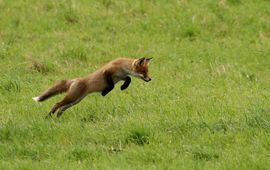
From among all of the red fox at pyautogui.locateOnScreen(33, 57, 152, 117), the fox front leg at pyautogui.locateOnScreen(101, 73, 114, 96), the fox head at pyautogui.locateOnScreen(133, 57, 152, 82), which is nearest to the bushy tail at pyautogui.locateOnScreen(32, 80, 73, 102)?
the red fox at pyautogui.locateOnScreen(33, 57, 152, 117)

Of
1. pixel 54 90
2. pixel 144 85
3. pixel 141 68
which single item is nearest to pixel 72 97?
pixel 54 90

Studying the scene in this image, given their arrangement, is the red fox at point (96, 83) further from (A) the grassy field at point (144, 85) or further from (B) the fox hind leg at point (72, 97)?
(A) the grassy field at point (144, 85)

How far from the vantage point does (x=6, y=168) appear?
8.19m

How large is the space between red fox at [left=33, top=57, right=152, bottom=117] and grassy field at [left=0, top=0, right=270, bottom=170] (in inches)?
8.7

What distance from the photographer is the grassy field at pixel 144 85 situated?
847cm

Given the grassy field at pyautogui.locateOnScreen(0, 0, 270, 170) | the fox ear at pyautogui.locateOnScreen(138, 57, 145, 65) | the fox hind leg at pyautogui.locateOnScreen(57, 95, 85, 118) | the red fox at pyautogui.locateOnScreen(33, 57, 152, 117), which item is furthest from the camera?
the fox ear at pyautogui.locateOnScreen(138, 57, 145, 65)

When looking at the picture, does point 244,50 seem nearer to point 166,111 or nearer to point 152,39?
point 152,39

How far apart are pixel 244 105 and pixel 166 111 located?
1.12 meters

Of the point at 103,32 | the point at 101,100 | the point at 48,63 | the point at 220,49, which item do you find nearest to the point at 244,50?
the point at 220,49

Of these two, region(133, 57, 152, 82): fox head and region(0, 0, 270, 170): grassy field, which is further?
region(133, 57, 152, 82): fox head

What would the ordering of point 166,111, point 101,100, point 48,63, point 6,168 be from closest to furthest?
1. point 6,168
2. point 166,111
3. point 101,100
4. point 48,63

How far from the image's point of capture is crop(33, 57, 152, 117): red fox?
10703 millimetres

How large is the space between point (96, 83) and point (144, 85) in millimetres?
2230

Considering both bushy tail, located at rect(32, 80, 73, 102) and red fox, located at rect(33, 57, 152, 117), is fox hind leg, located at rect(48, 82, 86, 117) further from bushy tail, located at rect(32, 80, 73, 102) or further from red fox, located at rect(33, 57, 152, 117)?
bushy tail, located at rect(32, 80, 73, 102)
